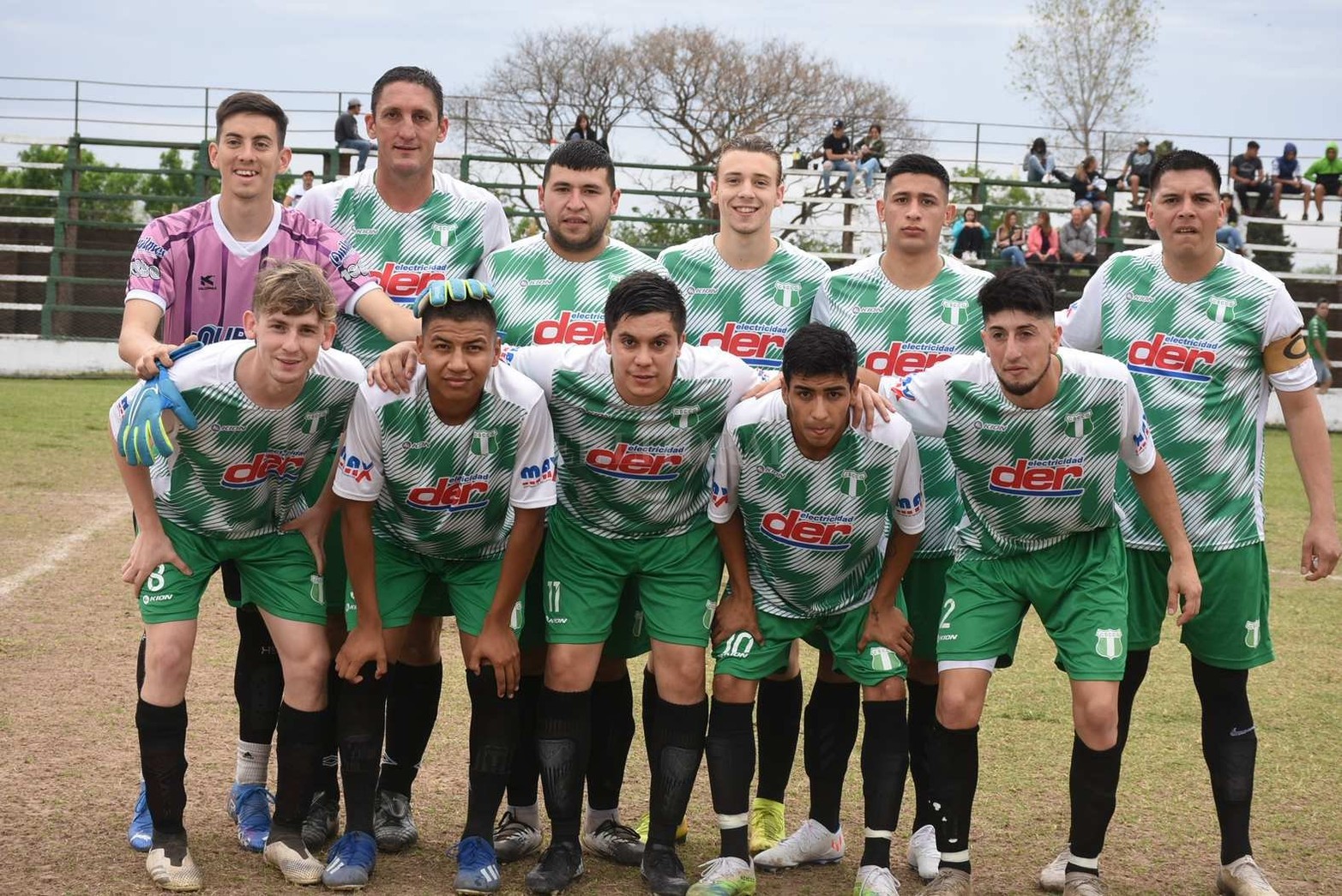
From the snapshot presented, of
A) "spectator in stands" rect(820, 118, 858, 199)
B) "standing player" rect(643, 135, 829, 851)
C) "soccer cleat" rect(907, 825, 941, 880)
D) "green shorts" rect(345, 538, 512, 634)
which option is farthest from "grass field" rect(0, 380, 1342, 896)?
"spectator in stands" rect(820, 118, 858, 199)

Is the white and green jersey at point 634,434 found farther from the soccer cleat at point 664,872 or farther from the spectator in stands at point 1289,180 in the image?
the spectator in stands at point 1289,180

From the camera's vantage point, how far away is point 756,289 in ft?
16.5

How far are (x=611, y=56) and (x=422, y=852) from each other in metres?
36.9

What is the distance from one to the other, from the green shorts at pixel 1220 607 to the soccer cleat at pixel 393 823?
260cm

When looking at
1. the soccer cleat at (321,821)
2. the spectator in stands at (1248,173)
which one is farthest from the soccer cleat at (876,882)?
the spectator in stands at (1248,173)

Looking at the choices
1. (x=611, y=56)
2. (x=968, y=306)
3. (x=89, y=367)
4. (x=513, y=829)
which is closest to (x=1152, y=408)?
(x=968, y=306)

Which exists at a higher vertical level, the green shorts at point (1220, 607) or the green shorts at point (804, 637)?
the green shorts at point (1220, 607)

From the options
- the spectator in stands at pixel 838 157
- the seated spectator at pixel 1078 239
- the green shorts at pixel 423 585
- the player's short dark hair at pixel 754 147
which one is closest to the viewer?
the green shorts at pixel 423 585

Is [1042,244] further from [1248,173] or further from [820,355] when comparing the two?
[820,355]

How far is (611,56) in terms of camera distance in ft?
129

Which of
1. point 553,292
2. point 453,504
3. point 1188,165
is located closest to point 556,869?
point 453,504

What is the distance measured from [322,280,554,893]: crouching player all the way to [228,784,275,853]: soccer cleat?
1.30ft

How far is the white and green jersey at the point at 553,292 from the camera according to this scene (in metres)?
4.94

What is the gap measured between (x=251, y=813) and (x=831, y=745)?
2044 millimetres
